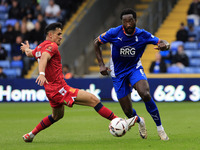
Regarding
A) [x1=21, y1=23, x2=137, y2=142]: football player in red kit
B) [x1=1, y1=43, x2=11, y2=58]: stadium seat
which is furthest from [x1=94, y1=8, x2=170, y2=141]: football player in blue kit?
[x1=1, y1=43, x2=11, y2=58]: stadium seat

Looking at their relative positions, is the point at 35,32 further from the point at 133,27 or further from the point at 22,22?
the point at 133,27

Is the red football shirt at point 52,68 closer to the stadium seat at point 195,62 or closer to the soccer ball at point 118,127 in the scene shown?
the soccer ball at point 118,127

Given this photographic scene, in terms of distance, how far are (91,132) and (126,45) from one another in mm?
2341

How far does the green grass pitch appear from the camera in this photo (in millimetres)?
8516

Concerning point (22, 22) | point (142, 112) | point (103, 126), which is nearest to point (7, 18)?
point (22, 22)

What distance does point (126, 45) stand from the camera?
942 cm

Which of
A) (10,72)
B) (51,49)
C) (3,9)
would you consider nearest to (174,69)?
(10,72)

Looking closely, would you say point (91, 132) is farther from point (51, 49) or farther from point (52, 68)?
point (51, 49)

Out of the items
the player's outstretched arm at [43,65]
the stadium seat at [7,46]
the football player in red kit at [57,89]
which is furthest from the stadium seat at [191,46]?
the player's outstretched arm at [43,65]

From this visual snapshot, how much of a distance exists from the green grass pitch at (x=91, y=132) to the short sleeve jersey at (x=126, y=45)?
1420 mm

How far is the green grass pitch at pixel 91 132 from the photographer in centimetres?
852

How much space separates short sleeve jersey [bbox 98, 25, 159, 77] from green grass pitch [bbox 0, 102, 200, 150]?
4.66ft

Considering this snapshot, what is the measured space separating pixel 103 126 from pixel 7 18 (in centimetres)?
1588

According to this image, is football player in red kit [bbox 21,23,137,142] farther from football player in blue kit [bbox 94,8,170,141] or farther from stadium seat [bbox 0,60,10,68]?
stadium seat [bbox 0,60,10,68]
